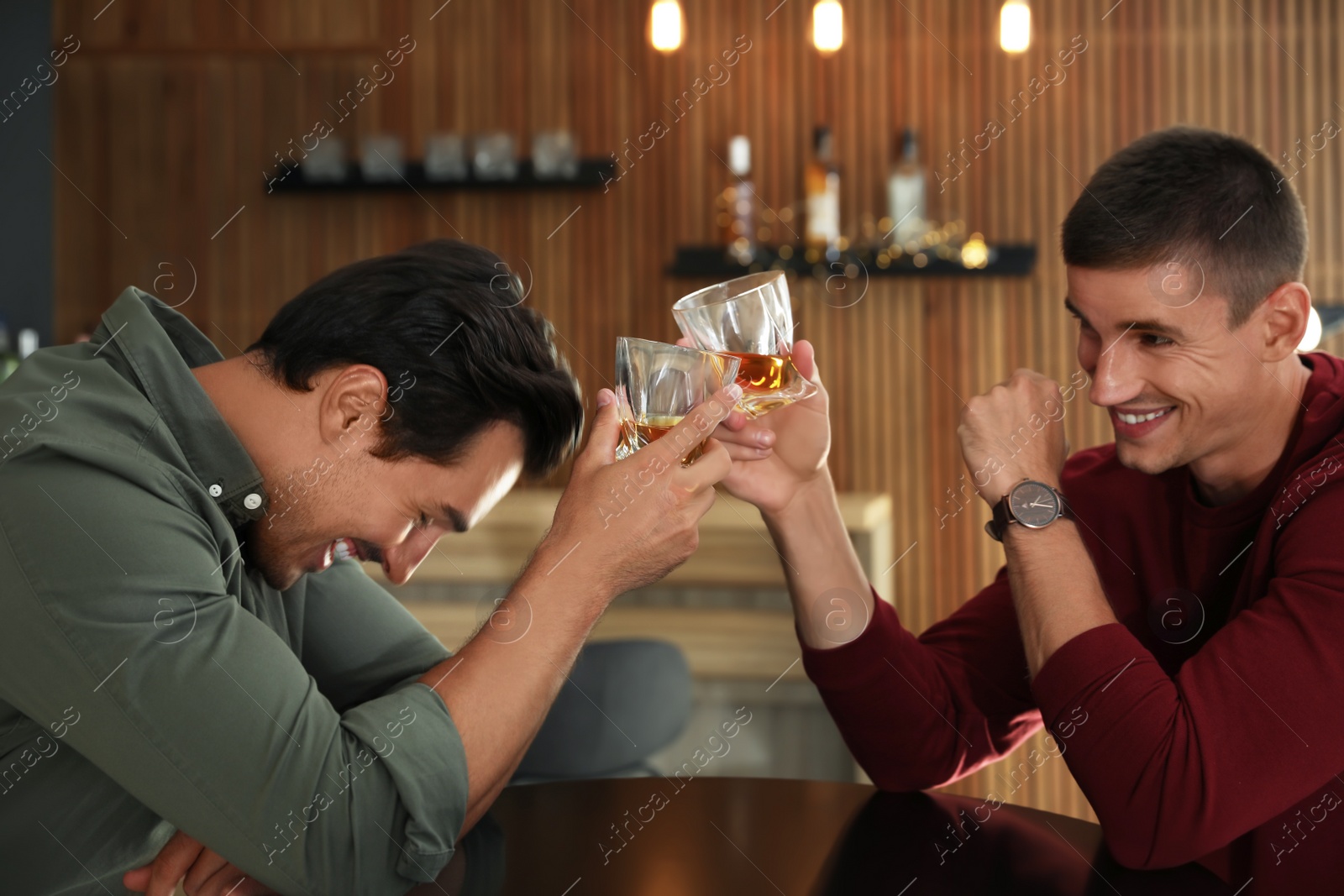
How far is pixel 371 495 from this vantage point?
4.23 ft

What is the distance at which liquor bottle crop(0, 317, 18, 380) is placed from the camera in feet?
8.36

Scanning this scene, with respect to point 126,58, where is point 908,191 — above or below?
below

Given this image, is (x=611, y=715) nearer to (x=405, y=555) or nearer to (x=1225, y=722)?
(x=405, y=555)

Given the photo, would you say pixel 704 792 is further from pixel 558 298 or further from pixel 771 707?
pixel 558 298

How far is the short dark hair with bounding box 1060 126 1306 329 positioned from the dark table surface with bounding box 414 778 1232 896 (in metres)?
0.62

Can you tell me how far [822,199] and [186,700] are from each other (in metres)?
2.74

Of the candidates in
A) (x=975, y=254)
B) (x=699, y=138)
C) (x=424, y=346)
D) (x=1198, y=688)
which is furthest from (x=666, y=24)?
(x=1198, y=688)

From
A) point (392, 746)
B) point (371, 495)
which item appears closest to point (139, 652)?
point (392, 746)

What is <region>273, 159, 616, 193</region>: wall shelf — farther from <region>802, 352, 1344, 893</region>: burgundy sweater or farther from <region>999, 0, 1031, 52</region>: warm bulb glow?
<region>802, 352, 1344, 893</region>: burgundy sweater

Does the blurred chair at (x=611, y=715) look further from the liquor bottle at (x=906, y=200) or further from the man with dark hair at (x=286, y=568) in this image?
the liquor bottle at (x=906, y=200)

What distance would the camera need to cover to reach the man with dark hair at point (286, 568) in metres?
0.98

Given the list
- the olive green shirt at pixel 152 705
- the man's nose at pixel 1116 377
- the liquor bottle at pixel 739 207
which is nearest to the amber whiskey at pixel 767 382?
the man's nose at pixel 1116 377

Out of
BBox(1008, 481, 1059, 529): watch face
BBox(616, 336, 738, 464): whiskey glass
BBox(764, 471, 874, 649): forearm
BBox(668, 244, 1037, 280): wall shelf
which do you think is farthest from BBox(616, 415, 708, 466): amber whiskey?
BBox(668, 244, 1037, 280): wall shelf

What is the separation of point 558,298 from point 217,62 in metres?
1.39
